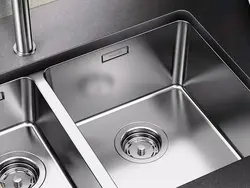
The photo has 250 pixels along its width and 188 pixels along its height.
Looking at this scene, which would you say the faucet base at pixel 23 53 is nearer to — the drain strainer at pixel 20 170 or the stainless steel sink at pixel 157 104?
the stainless steel sink at pixel 157 104

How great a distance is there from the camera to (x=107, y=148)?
1558 millimetres

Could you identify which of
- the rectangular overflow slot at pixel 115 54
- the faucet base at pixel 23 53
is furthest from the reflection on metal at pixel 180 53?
the faucet base at pixel 23 53

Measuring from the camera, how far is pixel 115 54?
5.04 ft

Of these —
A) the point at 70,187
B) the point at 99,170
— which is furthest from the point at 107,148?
the point at 99,170

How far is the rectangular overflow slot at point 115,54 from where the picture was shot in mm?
1525

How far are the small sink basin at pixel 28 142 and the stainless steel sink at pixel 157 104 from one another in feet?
0.21

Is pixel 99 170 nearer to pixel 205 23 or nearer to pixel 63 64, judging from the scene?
pixel 63 64

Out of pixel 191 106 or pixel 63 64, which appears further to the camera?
pixel 191 106

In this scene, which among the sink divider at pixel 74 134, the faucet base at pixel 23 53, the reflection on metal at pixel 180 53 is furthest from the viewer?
the reflection on metal at pixel 180 53

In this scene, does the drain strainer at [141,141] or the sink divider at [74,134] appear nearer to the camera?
the sink divider at [74,134]

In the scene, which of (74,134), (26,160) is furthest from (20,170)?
(74,134)

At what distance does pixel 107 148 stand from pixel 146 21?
11.6 inches

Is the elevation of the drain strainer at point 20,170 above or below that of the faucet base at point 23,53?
below

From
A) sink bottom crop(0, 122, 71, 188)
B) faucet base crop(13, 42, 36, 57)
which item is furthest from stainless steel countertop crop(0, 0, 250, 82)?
sink bottom crop(0, 122, 71, 188)
